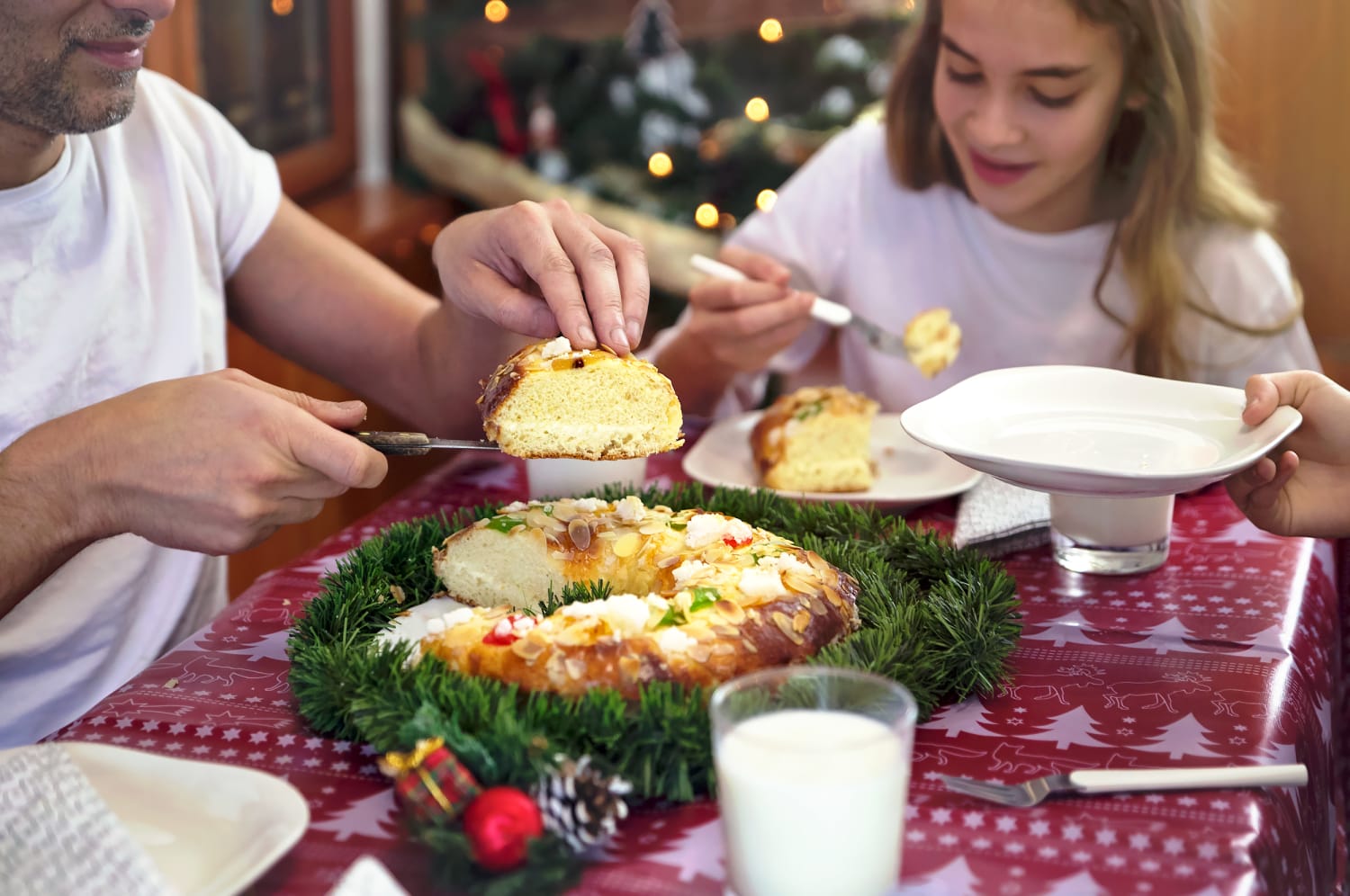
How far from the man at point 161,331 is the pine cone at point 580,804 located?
0.38m

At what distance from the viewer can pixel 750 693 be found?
82 cm

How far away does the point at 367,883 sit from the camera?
773mm

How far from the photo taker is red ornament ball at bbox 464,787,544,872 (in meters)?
0.83

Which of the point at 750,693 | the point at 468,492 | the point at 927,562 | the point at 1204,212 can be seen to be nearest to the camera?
the point at 750,693

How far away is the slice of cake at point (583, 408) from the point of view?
4.04 feet

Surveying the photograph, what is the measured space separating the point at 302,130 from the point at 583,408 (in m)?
2.93

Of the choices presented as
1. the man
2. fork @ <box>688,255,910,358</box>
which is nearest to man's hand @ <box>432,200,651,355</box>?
the man

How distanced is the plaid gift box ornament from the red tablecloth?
40mm

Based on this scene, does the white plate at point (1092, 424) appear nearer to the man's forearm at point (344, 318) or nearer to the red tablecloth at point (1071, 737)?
the red tablecloth at point (1071, 737)

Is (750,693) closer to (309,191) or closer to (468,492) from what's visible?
(468,492)

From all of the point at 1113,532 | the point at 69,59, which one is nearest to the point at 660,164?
the point at 69,59

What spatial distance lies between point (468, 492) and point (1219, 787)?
1046 millimetres

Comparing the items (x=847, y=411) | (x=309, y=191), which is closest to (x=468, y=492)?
(x=847, y=411)

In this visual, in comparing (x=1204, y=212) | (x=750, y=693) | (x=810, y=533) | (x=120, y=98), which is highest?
(x=120, y=98)
